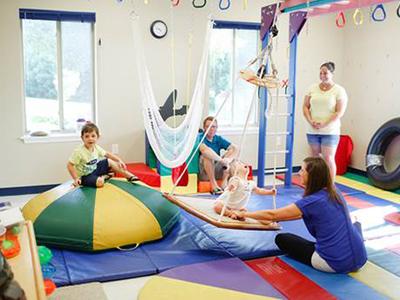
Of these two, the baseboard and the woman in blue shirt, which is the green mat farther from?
the woman in blue shirt

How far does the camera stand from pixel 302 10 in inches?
200

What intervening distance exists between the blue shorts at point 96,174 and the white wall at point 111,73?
1.45m

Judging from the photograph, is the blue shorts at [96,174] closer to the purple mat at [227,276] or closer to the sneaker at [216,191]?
the purple mat at [227,276]

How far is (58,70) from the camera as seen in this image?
211 inches

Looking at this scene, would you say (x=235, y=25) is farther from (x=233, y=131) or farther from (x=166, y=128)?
(x=166, y=128)

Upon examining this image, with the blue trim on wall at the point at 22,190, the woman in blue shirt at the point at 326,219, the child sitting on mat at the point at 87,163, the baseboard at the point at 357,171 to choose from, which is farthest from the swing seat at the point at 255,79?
the baseboard at the point at 357,171

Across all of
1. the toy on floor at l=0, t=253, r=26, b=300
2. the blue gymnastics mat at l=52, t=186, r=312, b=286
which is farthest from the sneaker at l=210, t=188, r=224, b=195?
the toy on floor at l=0, t=253, r=26, b=300

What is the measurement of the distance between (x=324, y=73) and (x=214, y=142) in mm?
1412

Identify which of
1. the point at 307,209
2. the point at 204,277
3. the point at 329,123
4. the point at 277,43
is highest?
the point at 277,43

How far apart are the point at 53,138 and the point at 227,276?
3118 millimetres

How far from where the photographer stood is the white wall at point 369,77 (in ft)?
19.1

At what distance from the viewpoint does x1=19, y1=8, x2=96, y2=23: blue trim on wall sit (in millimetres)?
4988

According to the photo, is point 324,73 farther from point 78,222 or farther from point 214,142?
point 78,222

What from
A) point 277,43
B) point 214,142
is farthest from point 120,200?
point 277,43
